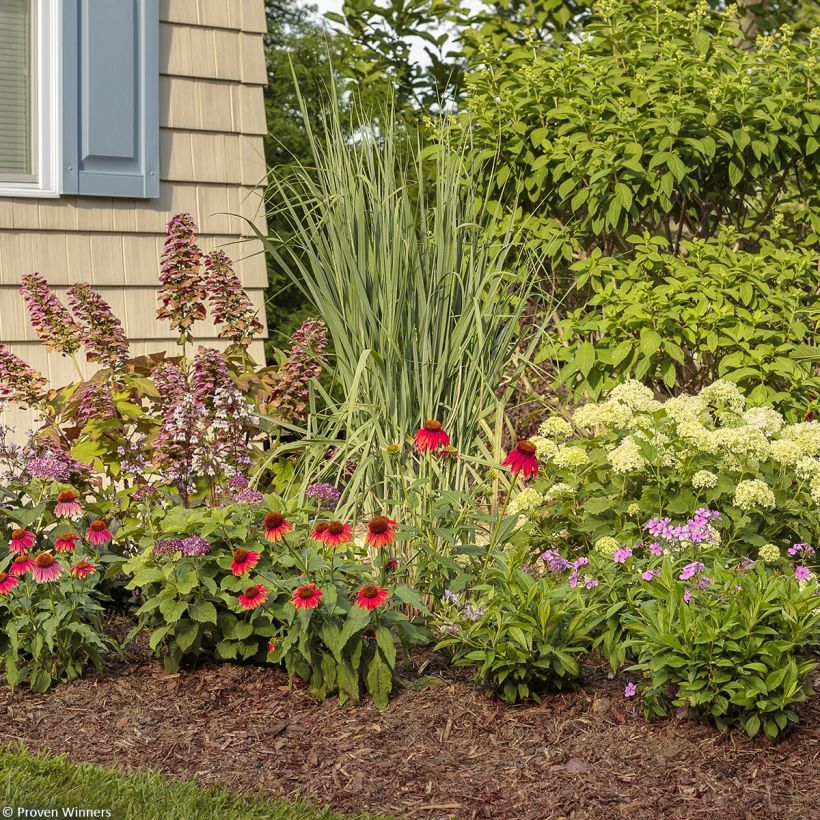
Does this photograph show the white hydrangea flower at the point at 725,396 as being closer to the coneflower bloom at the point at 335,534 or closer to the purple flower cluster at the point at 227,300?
→ the coneflower bloom at the point at 335,534

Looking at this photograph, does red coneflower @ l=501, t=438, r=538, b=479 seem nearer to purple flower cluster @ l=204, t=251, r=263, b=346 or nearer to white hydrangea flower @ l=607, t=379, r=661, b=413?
white hydrangea flower @ l=607, t=379, r=661, b=413

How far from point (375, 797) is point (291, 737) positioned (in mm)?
356

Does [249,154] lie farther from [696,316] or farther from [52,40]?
[696,316]

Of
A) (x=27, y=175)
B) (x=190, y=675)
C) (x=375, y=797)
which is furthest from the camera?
(x=27, y=175)

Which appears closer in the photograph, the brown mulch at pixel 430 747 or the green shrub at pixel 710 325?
the brown mulch at pixel 430 747

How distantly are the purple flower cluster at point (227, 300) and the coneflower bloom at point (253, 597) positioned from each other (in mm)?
1332

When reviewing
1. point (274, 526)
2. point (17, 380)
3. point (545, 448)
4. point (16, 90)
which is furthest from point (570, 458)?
point (16, 90)

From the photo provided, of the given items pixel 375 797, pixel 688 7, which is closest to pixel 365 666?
pixel 375 797

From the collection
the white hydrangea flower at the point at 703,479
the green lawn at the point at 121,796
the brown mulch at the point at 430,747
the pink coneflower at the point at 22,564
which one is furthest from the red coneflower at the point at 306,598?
the white hydrangea flower at the point at 703,479

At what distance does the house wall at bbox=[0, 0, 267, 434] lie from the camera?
451cm

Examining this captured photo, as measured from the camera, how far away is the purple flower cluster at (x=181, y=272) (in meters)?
3.92

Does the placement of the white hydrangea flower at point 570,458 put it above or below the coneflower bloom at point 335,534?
above

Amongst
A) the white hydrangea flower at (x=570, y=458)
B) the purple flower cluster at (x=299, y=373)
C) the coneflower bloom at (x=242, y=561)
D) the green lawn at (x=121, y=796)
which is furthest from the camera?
the purple flower cluster at (x=299, y=373)

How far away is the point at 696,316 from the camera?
14.2 ft
